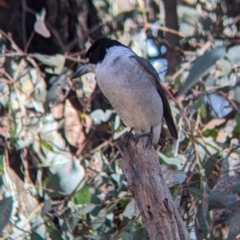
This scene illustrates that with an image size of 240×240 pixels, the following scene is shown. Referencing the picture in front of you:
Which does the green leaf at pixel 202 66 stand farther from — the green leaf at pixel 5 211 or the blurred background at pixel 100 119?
the green leaf at pixel 5 211

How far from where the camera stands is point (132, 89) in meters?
3.76

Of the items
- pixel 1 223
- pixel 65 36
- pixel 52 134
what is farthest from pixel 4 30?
pixel 1 223

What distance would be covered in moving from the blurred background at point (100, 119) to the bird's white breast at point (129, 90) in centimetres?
20

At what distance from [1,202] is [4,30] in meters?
1.29

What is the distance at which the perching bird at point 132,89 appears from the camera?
3.75 m

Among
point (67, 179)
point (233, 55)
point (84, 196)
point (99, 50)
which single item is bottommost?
point (84, 196)

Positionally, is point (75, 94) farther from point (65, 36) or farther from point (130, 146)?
point (130, 146)

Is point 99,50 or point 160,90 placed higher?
point 99,50

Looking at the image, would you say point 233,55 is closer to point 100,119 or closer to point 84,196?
point 100,119

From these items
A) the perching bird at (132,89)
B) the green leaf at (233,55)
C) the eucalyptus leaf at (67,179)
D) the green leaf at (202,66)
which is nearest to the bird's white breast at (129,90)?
the perching bird at (132,89)

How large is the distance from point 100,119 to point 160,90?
630 millimetres

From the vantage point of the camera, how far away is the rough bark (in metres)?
2.88

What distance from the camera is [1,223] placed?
12.5 feet

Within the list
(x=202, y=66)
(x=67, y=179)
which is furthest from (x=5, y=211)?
(x=202, y=66)
